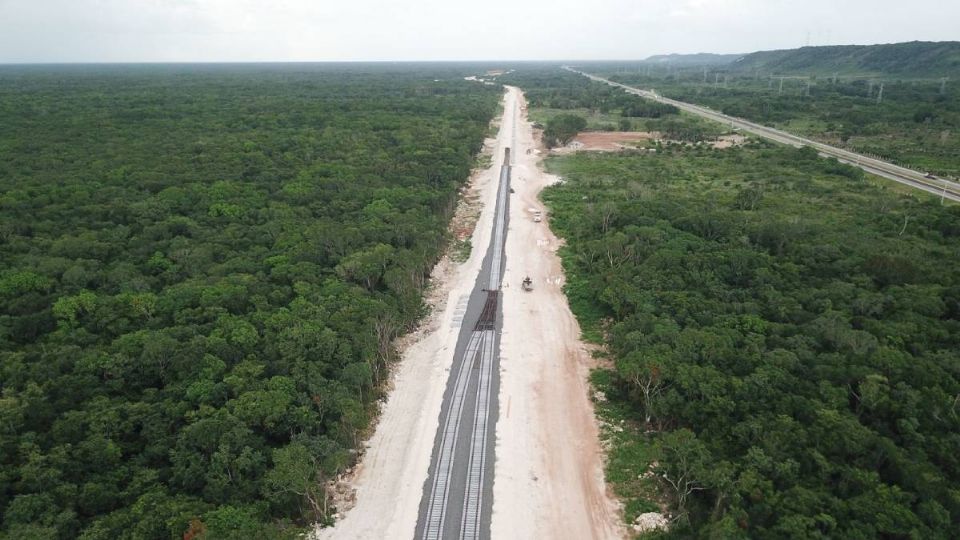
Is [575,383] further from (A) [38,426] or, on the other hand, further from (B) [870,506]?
(A) [38,426]

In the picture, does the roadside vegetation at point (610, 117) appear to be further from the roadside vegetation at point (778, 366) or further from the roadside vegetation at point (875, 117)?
the roadside vegetation at point (778, 366)

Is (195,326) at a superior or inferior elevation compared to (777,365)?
superior

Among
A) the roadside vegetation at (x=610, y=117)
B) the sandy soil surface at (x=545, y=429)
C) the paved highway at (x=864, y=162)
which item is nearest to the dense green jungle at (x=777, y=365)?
the sandy soil surface at (x=545, y=429)

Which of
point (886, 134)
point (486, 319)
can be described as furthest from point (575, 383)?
point (886, 134)

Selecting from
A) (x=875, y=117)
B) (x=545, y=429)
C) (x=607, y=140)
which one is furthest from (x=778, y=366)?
(x=875, y=117)

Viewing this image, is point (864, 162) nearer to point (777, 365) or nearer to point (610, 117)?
point (610, 117)
